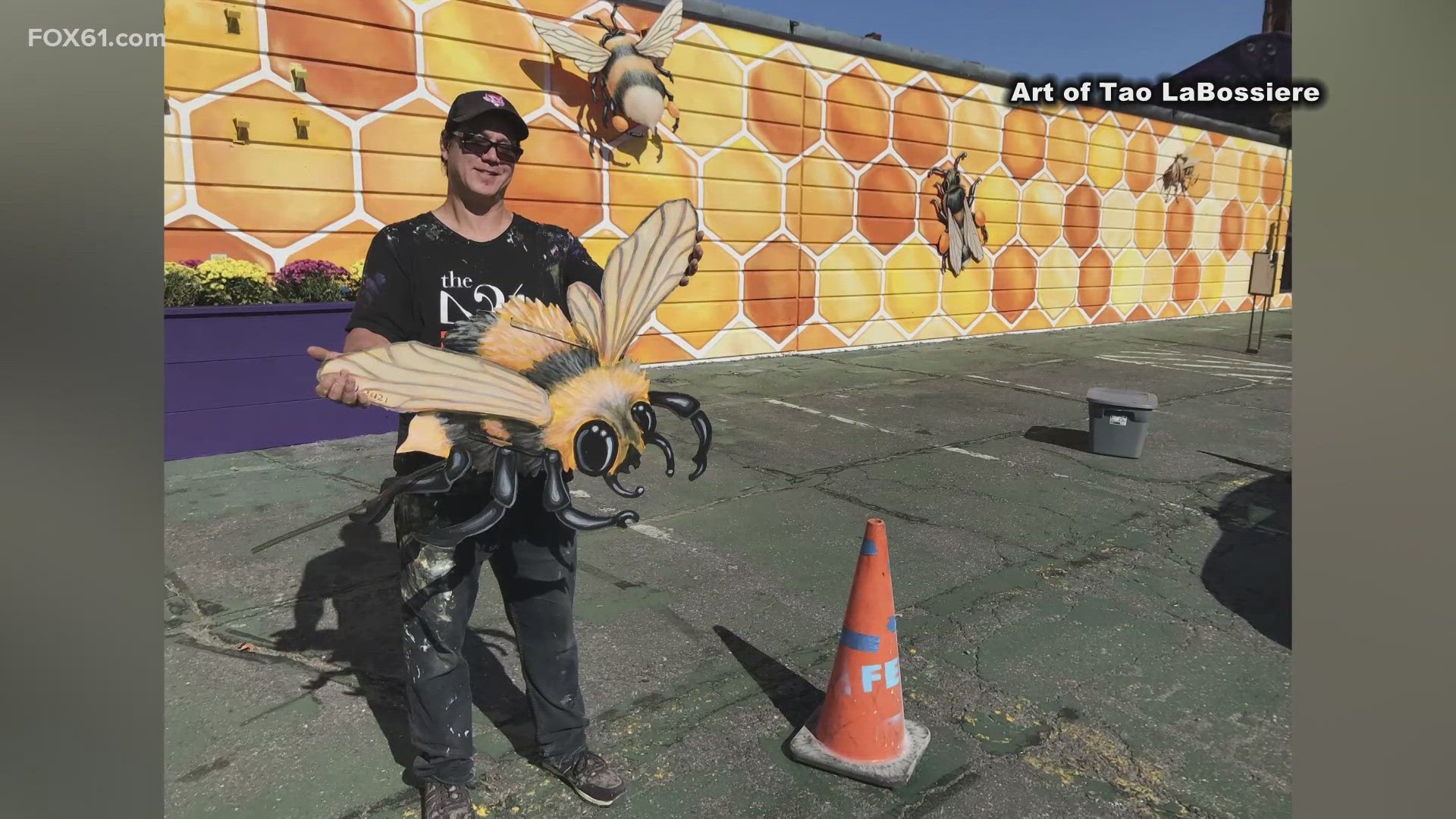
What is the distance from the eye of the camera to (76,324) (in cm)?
88

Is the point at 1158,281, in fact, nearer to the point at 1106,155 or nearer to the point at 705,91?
the point at 1106,155

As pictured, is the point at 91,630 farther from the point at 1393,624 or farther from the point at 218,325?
the point at 218,325

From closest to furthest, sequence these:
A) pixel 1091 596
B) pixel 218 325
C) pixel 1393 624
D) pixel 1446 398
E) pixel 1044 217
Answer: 1. pixel 1446 398
2. pixel 1393 624
3. pixel 1091 596
4. pixel 218 325
5. pixel 1044 217

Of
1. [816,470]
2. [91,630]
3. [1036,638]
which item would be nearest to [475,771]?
[91,630]

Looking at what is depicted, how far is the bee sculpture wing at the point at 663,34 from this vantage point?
28.0 feet

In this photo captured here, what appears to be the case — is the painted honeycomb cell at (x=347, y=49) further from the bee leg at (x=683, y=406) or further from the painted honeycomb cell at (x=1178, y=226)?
the painted honeycomb cell at (x=1178, y=226)

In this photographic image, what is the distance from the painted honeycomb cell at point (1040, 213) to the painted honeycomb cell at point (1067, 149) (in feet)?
0.92

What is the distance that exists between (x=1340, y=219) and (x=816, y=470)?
4317 millimetres

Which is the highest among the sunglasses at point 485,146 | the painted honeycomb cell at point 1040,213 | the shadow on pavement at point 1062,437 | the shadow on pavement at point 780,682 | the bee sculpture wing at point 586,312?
the painted honeycomb cell at point 1040,213

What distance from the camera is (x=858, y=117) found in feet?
38.1

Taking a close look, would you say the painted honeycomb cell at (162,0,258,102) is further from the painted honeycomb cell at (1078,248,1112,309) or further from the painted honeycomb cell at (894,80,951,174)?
the painted honeycomb cell at (1078,248,1112,309)

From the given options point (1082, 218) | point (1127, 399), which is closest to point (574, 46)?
point (1127, 399)

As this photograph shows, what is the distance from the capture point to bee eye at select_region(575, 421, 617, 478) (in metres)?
2.07

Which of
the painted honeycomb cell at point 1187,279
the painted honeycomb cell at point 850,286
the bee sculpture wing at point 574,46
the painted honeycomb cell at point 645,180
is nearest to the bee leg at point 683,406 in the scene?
the bee sculpture wing at point 574,46
